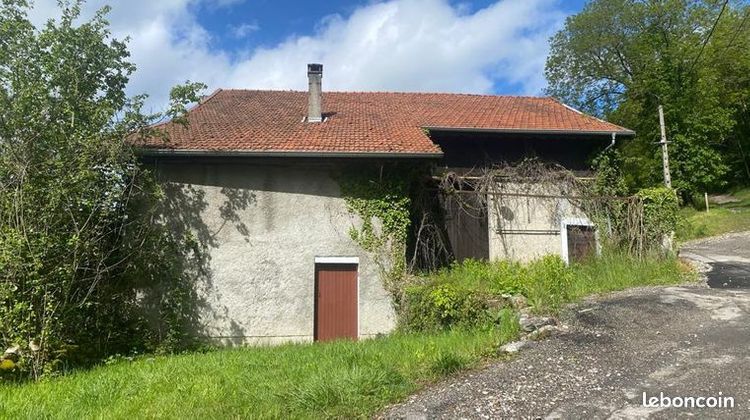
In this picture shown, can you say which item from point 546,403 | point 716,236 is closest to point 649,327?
point 546,403

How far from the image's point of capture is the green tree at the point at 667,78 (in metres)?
27.3

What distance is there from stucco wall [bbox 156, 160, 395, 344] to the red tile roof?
0.62 m

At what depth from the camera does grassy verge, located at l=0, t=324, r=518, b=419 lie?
4.70 m

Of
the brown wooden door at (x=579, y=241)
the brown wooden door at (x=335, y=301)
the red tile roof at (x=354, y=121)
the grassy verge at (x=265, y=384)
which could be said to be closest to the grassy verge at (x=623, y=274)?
the brown wooden door at (x=579, y=241)

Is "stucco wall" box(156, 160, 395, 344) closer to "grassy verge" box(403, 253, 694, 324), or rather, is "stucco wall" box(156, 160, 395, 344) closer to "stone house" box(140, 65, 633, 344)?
"stone house" box(140, 65, 633, 344)

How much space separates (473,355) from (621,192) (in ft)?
31.3

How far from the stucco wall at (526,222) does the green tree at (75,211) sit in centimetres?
741

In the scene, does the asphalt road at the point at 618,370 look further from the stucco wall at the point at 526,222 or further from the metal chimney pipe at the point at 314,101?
the metal chimney pipe at the point at 314,101

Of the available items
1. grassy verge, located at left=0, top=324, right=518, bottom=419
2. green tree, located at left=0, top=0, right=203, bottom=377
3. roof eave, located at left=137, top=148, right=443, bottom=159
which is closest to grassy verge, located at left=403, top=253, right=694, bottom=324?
grassy verge, located at left=0, top=324, right=518, bottom=419

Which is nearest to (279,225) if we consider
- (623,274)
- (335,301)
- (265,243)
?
(265,243)

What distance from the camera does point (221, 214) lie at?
10.3 meters

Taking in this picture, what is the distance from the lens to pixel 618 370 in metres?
5.16

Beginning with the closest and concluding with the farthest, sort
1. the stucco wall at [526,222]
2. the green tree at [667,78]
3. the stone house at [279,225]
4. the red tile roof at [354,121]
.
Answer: the stone house at [279,225] → the red tile roof at [354,121] → the stucco wall at [526,222] → the green tree at [667,78]

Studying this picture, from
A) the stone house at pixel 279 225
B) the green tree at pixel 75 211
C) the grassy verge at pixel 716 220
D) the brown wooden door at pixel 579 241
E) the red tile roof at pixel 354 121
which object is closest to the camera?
the green tree at pixel 75 211
